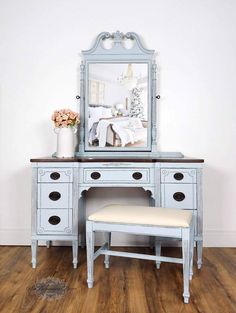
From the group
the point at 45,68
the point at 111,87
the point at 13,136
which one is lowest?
the point at 13,136

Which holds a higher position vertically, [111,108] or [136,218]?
[111,108]

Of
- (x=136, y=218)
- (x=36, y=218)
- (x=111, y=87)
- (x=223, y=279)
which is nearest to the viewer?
(x=136, y=218)

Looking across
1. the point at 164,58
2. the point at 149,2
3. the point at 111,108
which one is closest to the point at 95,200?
the point at 111,108

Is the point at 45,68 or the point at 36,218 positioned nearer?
the point at 36,218

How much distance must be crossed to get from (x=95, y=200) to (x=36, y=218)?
2.25 ft

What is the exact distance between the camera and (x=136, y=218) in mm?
2049

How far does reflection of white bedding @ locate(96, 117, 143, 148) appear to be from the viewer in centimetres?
300

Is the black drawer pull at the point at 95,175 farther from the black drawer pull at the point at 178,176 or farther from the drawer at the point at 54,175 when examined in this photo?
the black drawer pull at the point at 178,176

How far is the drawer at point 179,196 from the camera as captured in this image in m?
2.51

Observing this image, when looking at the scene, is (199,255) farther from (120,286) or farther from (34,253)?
(34,253)

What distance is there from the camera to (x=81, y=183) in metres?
2.55

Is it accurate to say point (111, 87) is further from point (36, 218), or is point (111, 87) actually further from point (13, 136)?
point (36, 218)

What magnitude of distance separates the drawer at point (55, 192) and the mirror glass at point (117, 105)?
0.62m

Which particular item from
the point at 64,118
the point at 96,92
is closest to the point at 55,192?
the point at 64,118
